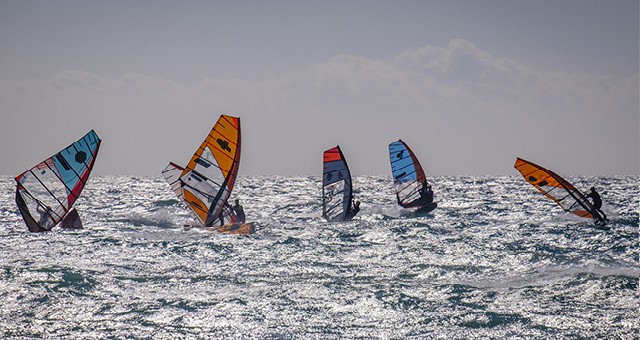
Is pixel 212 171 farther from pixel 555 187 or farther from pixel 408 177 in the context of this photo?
pixel 555 187

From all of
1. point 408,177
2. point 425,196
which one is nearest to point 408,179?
point 408,177

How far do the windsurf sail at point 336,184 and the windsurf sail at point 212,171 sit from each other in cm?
473

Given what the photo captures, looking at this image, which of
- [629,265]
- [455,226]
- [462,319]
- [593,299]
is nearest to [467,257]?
[629,265]

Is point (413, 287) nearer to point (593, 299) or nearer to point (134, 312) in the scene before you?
point (593, 299)

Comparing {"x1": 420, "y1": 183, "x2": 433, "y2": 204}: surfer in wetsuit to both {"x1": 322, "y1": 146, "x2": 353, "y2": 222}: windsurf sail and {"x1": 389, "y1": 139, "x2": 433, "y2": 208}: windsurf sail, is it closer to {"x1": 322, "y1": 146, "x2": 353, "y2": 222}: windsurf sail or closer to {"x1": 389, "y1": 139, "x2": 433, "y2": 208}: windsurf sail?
{"x1": 389, "y1": 139, "x2": 433, "y2": 208}: windsurf sail

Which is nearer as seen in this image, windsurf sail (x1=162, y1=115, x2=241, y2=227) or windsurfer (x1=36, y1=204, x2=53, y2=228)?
windsurf sail (x1=162, y1=115, x2=241, y2=227)

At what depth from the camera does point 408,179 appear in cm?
2873

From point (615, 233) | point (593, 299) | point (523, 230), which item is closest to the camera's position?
point (593, 299)

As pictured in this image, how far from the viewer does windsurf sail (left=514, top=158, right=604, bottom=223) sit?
2224cm

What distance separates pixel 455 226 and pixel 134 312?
14.5 metres

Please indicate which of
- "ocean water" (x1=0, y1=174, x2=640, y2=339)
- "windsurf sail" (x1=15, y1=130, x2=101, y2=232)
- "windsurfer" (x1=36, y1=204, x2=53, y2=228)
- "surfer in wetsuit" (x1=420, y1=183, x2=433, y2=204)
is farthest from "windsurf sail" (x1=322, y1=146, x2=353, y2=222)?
"windsurfer" (x1=36, y1=204, x2=53, y2=228)

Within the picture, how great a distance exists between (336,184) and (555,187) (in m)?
6.87

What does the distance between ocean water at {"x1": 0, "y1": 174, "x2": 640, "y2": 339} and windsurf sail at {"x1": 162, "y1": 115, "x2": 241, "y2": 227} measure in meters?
0.90

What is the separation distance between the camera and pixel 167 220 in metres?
27.3
